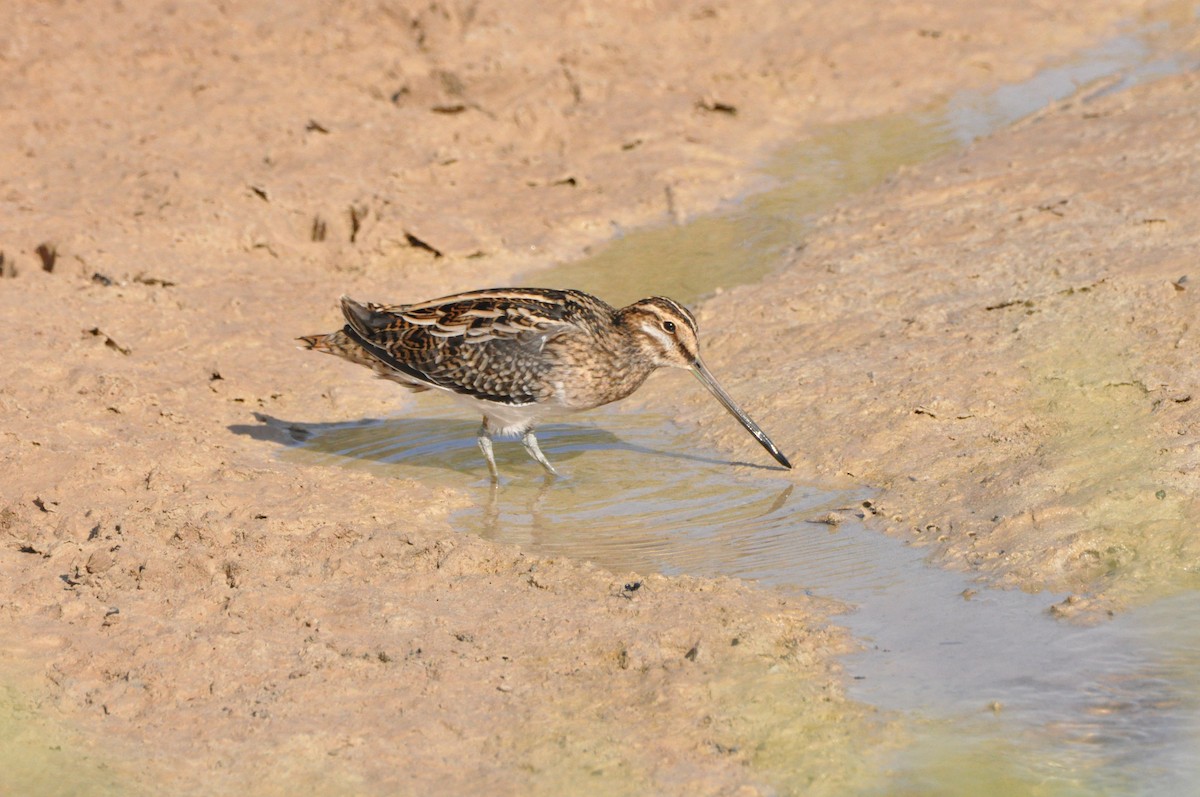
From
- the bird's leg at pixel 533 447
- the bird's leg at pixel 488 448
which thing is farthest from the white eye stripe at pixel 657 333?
the bird's leg at pixel 488 448

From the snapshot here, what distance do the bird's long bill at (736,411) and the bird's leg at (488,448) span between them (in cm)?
128

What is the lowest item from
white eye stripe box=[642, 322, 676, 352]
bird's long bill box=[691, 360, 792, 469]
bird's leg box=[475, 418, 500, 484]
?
bird's leg box=[475, 418, 500, 484]

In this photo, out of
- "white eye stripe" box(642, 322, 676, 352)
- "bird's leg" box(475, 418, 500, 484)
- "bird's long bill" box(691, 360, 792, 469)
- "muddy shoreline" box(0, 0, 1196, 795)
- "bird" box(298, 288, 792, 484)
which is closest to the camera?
"muddy shoreline" box(0, 0, 1196, 795)

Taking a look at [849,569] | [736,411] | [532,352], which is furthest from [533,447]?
[849,569]

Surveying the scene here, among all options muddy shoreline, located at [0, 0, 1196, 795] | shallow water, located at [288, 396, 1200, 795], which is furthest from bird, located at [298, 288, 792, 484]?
muddy shoreline, located at [0, 0, 1196, 795]

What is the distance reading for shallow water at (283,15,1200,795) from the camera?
17.9 feet

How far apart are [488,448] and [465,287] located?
322 centimetres

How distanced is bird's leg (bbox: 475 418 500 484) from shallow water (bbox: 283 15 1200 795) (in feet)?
0.36

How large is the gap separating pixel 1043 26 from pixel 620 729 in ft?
49.3

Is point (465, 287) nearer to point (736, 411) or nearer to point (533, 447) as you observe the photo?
point (533, 447)

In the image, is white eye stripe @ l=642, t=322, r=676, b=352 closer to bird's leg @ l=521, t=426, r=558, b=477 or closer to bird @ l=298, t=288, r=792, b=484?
bird @ l=298, t=288, r=792, b=484

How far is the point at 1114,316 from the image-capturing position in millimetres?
9078

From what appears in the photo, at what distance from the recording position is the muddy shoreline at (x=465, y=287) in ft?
18.8

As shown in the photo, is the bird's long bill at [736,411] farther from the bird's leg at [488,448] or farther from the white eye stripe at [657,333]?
the bird's leg at [488,448]
